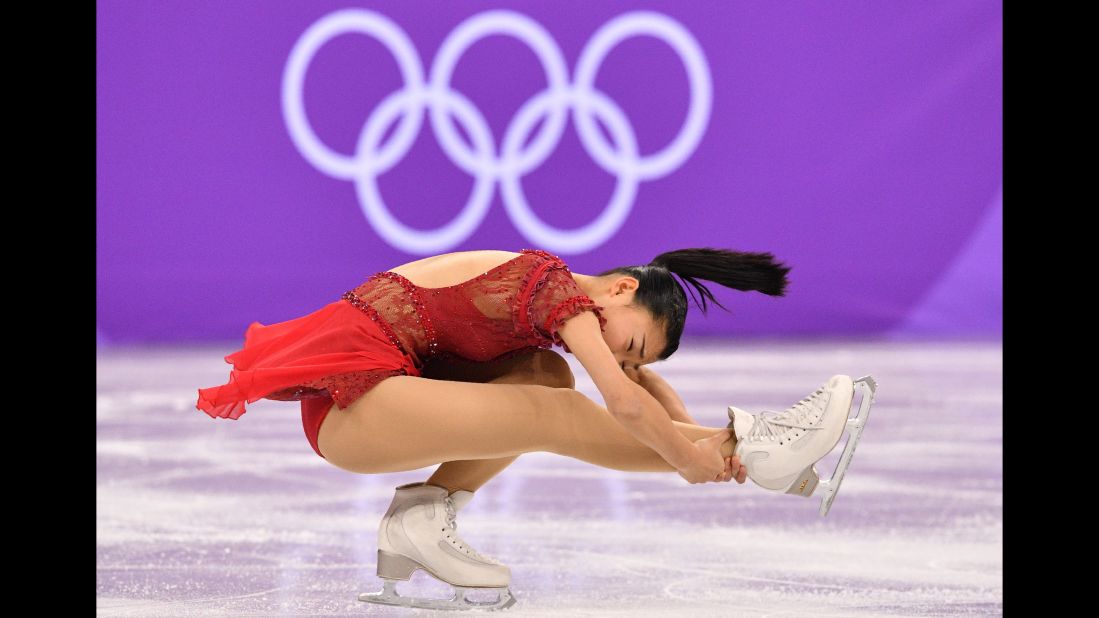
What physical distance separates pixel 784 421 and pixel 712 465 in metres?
0.21

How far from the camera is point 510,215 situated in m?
7.20

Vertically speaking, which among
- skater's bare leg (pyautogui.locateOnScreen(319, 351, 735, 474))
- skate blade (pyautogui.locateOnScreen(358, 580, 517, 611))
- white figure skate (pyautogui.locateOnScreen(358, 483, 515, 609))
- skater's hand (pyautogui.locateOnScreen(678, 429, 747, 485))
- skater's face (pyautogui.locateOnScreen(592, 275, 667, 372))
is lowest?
skate blade (pyautogui.locateOnScreen(358, 580, 517, 611))

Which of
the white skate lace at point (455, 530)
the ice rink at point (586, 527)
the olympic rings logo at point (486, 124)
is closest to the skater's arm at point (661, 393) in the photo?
the ice rink at point (586, 527)

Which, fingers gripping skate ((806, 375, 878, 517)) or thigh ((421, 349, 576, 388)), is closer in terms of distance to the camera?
fingers gripping skate ((806, 375, 878, 517))

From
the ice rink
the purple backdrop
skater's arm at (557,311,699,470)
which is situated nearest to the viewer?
skater's arm at (557,311,699,470)

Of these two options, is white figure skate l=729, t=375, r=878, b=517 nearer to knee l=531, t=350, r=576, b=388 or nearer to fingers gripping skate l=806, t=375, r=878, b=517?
fingers gripping skate l=806, t=375, r=878, b=517

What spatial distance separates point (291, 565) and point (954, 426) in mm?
2775

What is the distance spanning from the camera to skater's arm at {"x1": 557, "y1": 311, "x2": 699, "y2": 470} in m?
2.35

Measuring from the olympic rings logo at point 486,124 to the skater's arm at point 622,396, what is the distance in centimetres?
478

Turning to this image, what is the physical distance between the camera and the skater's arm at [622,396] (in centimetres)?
235

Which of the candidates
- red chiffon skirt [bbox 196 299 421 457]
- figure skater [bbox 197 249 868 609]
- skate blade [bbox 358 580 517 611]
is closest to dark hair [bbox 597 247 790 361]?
figure skater [bbox 197 249 868 609]

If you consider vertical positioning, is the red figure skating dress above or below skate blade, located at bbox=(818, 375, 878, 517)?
above

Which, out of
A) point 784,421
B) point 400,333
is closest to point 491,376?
point 400,333
